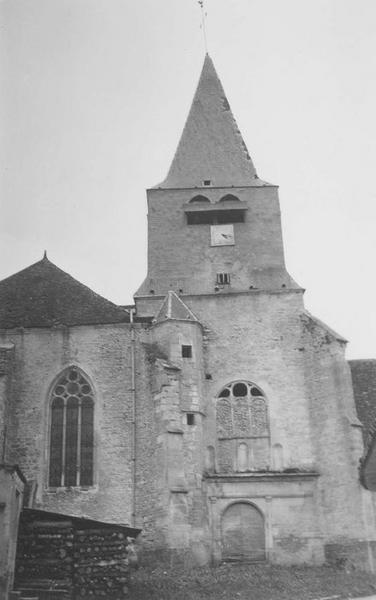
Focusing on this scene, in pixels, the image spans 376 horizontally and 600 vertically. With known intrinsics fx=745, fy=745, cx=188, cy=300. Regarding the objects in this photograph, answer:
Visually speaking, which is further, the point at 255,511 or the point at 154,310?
the point at 154,310

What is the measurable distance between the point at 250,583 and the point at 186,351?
24.9ft

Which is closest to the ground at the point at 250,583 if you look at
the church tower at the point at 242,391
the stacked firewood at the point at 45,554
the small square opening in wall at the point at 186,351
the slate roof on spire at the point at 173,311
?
the church tower at the point at 242,391

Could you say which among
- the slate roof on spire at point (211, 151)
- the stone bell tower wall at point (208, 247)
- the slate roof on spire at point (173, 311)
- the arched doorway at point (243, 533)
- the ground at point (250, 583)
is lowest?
the ground at point (250, 583)

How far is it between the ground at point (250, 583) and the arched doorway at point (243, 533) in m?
1.14

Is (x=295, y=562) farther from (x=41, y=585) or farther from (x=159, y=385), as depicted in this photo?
(x=41, y=585)

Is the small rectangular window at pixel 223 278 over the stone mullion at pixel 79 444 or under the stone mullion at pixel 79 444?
over

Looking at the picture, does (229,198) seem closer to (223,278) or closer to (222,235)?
(222,235)

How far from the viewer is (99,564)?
17141 millimetres

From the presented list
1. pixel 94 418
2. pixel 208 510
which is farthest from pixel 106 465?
pixel 208 510

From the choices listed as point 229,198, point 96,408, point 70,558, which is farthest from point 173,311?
point 70,558

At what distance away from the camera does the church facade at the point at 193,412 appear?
21.6 m

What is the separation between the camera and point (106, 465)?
22.1 metres

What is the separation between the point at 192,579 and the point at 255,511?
446 centimetres

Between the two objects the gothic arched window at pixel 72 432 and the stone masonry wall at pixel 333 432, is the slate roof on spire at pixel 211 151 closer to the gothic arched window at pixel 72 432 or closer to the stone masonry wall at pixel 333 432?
the stone masonry wall at pixel 333 432
